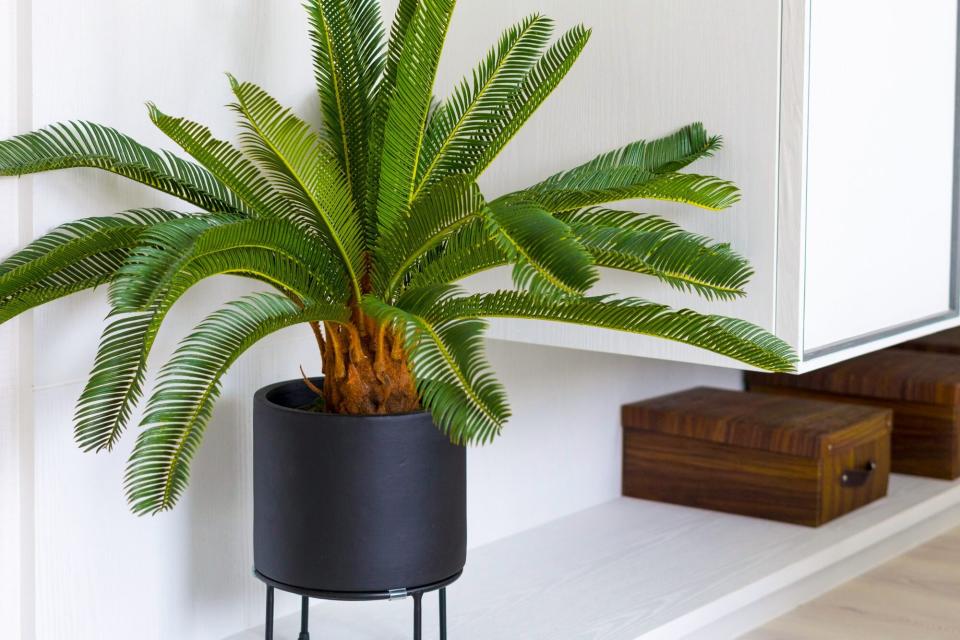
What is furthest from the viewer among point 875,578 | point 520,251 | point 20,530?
point 875,578

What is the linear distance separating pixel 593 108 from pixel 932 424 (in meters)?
1.13

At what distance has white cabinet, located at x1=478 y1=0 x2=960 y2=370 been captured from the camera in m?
1.44

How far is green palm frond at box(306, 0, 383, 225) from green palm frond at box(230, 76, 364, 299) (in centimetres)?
10

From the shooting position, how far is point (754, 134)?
1.45 meters

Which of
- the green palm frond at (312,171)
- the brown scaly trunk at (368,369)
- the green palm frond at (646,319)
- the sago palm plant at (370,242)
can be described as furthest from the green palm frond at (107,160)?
the green palm frond at (646,319)

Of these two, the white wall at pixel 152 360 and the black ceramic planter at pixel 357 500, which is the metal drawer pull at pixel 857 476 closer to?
the white wall at pixel 152 360

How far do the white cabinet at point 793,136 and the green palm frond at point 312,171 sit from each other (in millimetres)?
435

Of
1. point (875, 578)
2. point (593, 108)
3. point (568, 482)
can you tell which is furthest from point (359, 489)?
point (875, 578)

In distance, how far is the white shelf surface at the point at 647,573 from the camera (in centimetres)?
161

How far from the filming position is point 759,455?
6.73ft

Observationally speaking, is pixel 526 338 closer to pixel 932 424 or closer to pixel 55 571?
pixel 55 571

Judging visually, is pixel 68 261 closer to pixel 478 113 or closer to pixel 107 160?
pixel 107 160

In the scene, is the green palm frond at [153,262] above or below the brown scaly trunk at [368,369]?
above

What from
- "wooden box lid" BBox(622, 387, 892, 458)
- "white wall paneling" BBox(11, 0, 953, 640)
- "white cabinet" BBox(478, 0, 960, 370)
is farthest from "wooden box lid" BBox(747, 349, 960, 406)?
"white wall paneling" BBox(11, 0, 953, 640)
